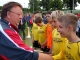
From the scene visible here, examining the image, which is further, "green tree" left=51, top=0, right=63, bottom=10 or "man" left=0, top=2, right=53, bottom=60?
"green tree" left=51, top=0, right=63, bottom=10

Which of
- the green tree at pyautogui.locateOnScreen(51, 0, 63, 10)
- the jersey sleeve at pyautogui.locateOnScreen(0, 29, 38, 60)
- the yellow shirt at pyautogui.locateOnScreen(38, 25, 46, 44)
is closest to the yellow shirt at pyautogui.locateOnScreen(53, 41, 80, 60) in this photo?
the jersey sleeve at pyautogui.locateOnScreen(0, 29, 38, 60)

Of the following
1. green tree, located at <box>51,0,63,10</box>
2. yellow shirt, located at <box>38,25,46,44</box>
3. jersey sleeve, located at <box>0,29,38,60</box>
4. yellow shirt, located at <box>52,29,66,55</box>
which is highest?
jersey sleeve, located at <box>0,29,38,60</box>

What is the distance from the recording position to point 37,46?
7.64 metres

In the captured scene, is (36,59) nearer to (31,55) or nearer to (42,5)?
(31,55)

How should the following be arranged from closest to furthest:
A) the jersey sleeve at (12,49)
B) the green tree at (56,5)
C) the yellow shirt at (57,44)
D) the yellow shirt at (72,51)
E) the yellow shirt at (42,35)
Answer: the jersey sleeve at (12,49) → the yellow shirt at (72,51) → the yellow shirt at (57,44) → the yellow shirt at (42,35) → the green tree at (56,5)

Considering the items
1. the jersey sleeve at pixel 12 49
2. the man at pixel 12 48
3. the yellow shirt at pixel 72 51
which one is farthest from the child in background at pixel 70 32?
the jersey sleeve at pixel 12 49

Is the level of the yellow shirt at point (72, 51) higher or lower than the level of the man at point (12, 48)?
lower

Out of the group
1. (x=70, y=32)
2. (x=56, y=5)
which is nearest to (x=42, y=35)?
(x=70, y=32)

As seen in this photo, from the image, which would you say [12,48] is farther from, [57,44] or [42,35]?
[42,35]

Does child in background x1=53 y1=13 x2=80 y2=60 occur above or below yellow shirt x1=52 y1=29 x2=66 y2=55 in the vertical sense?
above

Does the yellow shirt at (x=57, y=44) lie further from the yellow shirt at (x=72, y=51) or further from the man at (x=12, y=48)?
the man at (x=12, y=48)

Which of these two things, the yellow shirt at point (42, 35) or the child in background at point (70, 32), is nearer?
the child in background at point (70, 32)

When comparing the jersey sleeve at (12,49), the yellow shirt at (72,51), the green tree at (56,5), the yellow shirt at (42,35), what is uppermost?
the jersey sleeve at (12,49)

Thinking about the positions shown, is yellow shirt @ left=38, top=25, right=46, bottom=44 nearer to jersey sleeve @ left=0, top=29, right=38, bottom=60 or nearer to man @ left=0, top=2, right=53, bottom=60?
man @ left=0, top=2, right=53, bottom=60
